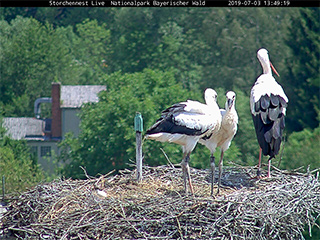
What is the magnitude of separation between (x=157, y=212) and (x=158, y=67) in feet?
104

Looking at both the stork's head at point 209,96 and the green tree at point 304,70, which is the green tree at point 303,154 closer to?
the green tree at point 304,70

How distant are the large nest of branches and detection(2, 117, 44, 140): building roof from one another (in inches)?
1173

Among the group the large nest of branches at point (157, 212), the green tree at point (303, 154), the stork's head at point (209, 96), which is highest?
the stork's head at point (209, 96)

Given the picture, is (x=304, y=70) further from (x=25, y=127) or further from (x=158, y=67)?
(x=25, y=127)

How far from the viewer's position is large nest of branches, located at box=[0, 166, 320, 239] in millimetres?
9250

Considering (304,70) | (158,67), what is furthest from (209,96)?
(158,67)

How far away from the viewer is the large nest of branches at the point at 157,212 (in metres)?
9.25

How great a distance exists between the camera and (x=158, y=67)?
41031mm

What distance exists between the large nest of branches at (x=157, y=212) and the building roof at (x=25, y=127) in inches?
1173

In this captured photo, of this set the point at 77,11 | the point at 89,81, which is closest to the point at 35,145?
the point at 89,81

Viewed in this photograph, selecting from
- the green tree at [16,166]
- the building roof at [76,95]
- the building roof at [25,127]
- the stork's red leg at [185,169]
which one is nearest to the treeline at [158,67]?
the building roof at [25,127]

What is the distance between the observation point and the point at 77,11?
58156mm

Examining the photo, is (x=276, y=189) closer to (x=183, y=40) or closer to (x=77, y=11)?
(x=183, y=40)

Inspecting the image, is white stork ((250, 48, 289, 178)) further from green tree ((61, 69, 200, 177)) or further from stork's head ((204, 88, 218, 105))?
green tree ((61, 69, 200, 177))
